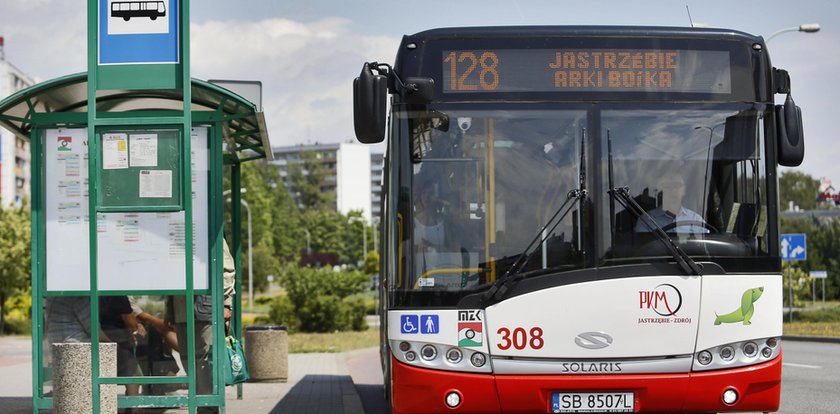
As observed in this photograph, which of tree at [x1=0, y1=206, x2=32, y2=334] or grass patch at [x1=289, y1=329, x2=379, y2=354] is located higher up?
tree at [x1=0, y1=206, x2=32, y2=334]

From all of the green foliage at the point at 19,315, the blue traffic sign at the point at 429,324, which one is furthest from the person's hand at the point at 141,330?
the green foliage at the point at 19,315

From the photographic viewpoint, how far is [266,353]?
52.9ft

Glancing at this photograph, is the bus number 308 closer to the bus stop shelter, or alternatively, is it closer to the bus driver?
the bus driver

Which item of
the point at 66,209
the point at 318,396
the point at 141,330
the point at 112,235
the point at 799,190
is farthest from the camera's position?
the point at 799,190

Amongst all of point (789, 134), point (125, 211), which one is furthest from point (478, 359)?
point (125, 211)

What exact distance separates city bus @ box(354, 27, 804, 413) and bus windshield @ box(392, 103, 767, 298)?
0.4 inches

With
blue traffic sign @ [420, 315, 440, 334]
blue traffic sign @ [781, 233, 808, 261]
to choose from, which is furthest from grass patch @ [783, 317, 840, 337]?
blue traffic sign @ [420, 315, 440, 334]

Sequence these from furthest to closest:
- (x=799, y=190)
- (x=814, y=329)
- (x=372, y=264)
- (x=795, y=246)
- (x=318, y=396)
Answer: (x=799, y=190)
(x=372, y=264)
(x=814, y=329)
(x=795, y=246)
(x=318, y=396)

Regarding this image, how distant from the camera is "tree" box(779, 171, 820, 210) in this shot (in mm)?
111938

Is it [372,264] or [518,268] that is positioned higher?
[518,268]

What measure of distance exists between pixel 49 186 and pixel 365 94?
3882 millimetres

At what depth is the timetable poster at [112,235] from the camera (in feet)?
31.2

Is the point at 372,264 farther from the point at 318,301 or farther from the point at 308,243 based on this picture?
the point at 308,243

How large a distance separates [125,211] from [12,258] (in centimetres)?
3113
